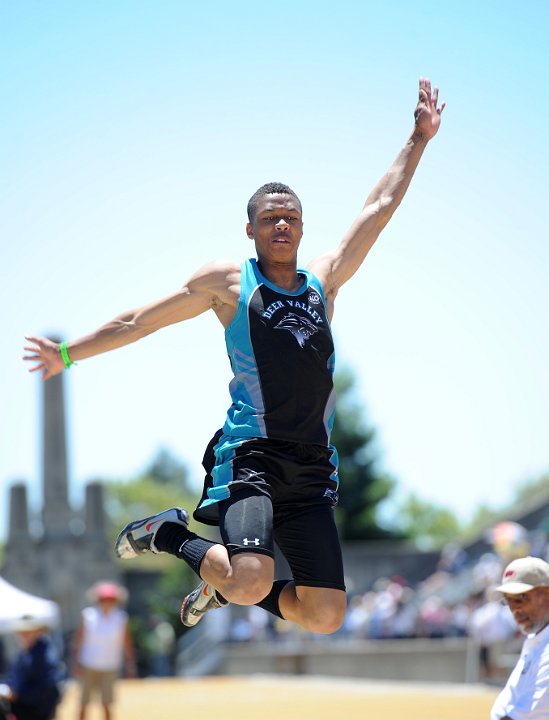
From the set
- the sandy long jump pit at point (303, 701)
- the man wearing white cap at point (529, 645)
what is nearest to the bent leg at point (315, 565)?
the man wearing white cap at point (529, 645)

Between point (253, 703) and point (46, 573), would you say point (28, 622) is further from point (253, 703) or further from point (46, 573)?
point (46, 573)

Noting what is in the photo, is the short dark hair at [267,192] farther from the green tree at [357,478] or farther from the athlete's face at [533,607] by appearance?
the green tree at [357,478]

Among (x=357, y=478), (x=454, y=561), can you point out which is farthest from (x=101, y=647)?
(x=357, y=478)

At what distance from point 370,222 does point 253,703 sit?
1605cm

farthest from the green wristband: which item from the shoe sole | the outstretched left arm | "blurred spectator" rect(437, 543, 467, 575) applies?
"blurred spectator" rect(437, 543, 467, 575)

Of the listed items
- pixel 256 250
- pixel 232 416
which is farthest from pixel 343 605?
pixel 256 250

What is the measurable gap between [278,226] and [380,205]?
34.9 inches

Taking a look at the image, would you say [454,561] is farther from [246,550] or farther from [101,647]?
[246,550]

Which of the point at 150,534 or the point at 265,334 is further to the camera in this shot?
the point at 150,534

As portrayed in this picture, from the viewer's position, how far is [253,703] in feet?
73.3

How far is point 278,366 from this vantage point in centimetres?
710

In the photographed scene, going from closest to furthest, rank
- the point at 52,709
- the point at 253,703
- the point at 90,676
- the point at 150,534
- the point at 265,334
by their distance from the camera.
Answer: the point at 265,334, the point at 150,534, the point at 52,709, the point at 90,676, the point at 253,703

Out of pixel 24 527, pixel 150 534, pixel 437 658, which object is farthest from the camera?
pixel 24 527

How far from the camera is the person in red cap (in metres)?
16.3
